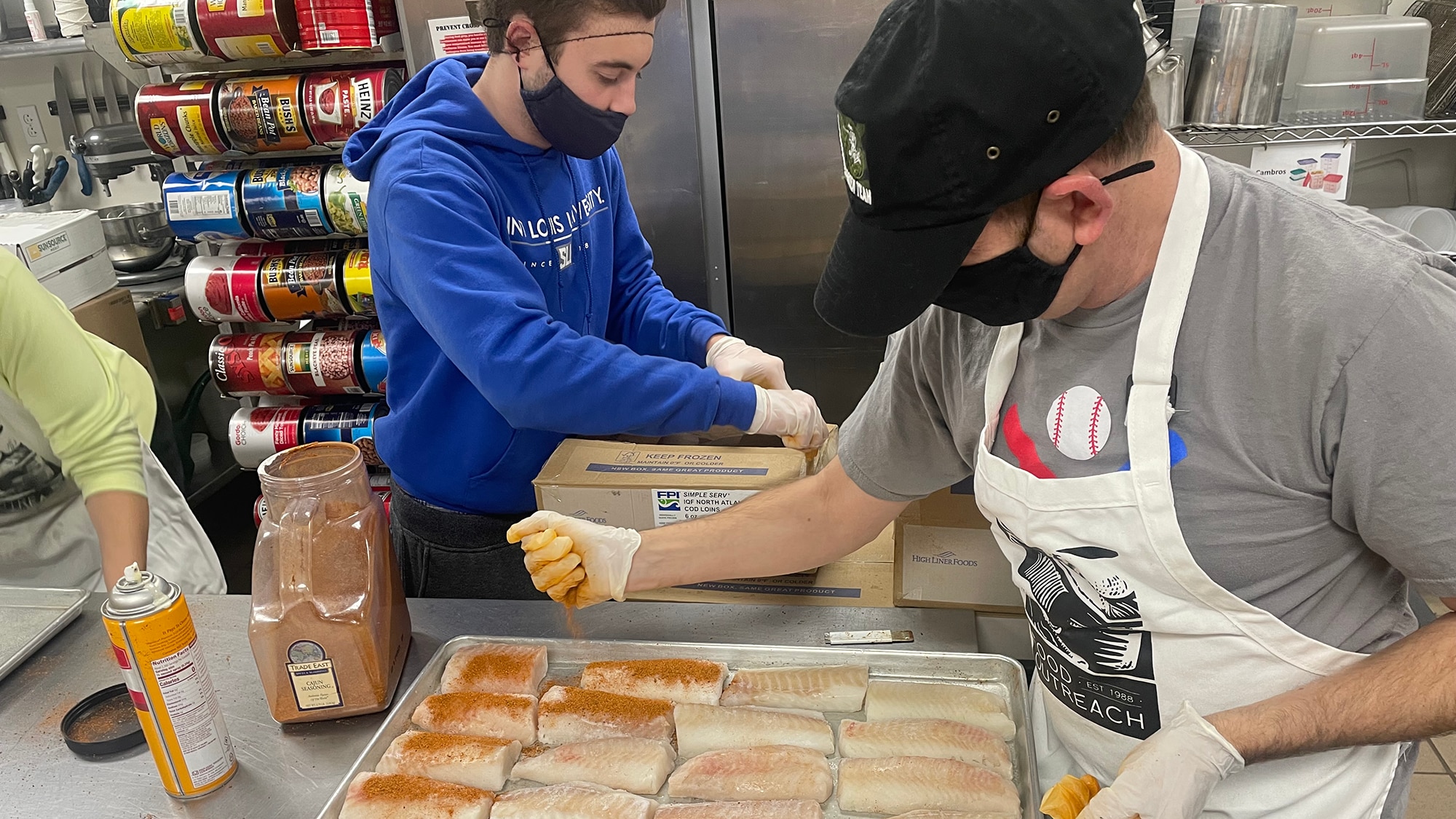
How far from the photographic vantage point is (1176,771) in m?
1.12

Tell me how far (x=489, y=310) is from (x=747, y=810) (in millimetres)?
1014

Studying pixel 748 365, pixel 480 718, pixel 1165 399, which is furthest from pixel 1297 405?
pixel 748 365

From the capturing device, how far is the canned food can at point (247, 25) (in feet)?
10.0

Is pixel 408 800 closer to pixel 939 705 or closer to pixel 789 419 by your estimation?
pixel 939 705

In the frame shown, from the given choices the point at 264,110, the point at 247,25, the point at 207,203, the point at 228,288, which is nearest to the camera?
the point at 247,25

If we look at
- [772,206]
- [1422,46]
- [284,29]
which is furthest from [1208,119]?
[284,29]

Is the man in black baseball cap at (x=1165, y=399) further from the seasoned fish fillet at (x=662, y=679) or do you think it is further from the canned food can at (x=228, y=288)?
the canned food can at (x=228, y=288)

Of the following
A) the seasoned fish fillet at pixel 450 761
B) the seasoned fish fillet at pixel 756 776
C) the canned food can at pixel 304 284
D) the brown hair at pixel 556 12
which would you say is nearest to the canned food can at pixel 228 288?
the canned food can at pixel 304 284

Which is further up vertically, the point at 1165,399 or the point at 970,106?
the point at 970,106

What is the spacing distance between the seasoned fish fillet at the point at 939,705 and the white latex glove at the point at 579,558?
18.2 inches

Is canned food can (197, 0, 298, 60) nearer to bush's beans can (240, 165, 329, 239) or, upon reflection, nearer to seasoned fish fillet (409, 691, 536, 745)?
bush's beans can (240, 165, 329, 239)

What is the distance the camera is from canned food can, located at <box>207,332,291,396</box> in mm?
3529

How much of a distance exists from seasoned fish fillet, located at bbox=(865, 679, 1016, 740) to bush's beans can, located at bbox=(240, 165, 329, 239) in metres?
2.70

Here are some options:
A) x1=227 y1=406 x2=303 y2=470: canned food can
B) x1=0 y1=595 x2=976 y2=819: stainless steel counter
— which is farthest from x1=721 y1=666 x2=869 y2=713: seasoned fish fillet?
x1=227 y1=406 x2=303 y2=470: canned food can
